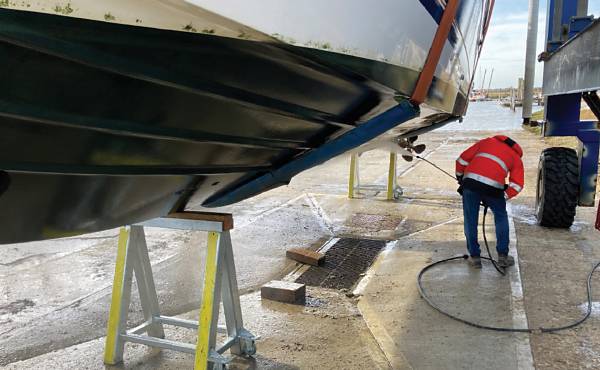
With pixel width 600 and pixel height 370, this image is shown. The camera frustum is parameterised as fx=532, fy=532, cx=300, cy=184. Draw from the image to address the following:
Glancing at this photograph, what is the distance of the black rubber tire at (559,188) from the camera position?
17.0ft

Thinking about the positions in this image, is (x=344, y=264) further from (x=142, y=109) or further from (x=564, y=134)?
(x=142, y=109)

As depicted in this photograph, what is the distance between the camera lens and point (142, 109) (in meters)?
1.46

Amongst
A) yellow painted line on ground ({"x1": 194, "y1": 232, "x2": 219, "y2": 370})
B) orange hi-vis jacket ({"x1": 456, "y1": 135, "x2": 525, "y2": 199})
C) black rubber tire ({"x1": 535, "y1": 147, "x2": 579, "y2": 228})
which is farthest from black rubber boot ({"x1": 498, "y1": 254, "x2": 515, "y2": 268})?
yellow painted line on ground ({"x1": 194, "y1": 232, "x2": 219, "y2": 370})

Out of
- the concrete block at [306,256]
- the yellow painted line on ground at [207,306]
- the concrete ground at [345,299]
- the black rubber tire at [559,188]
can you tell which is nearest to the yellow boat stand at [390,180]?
the concrete ground at [345,299]

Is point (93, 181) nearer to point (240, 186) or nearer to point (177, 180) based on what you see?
point (177, 180)

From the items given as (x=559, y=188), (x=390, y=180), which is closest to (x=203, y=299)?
(x=559, y=188)

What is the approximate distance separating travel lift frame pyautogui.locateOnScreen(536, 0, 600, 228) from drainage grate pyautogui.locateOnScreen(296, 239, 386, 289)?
1.78 metres

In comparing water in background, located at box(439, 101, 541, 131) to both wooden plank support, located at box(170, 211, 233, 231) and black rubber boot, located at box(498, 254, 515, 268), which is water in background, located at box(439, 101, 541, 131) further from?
wooden plank support, located at box(170, 211, 233, 231)

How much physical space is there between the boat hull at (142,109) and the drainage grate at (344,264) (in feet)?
6.90

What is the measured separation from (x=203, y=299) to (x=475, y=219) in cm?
261

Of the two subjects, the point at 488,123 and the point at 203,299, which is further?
the point at 488,123

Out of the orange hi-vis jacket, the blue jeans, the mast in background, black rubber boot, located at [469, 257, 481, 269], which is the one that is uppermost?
the mast in background

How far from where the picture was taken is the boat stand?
2566 millimetres

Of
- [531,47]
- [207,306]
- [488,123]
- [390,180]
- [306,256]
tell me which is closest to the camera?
[207,306]
